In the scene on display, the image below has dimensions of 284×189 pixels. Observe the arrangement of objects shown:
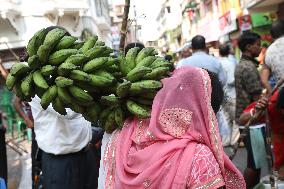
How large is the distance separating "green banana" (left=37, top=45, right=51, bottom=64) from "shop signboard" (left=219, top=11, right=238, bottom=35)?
53.2ft

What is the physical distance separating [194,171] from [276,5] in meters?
16.2

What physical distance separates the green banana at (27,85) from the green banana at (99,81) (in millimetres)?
282

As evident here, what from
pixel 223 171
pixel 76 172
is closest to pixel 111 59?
pixel 223 171

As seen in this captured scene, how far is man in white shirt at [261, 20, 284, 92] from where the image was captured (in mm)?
4551

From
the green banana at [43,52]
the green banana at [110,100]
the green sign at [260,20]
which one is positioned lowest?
the green banana at [110,100]

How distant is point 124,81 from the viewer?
2078mm

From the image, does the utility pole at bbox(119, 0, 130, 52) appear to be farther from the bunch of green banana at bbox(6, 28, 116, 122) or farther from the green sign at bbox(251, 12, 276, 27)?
the green sign at bbox(251, 12, 276, 27)

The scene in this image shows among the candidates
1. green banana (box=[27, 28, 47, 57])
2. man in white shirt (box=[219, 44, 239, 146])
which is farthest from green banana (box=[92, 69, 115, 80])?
man in white shirt (box=[219, 44, 239, 146])

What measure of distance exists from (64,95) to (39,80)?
0.13 metres

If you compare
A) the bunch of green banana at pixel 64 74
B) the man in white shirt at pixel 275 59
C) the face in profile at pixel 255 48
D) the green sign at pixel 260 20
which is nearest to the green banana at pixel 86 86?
the bunch of green banana at pixel 64 74

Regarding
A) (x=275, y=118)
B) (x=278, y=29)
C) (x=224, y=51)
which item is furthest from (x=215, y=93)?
(x=224, y=51)

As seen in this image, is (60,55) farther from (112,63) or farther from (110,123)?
(110,123)

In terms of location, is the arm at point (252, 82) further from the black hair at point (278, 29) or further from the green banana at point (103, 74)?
the green banana at point (103, 74)

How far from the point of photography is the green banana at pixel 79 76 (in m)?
1.99
